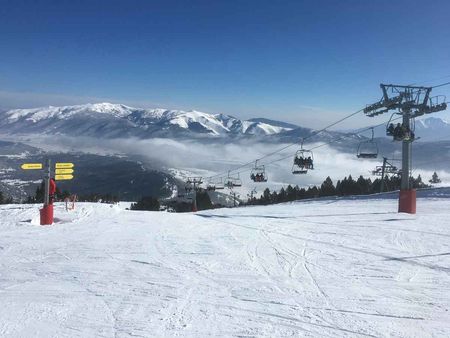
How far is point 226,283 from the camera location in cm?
801

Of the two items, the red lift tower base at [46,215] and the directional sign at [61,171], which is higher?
the directional sign at [61,171]

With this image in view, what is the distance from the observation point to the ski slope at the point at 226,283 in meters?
5.95

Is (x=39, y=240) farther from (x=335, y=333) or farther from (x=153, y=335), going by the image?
(x=335, y=333)

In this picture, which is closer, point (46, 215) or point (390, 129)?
point (46, 215)

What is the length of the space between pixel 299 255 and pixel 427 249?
374cm

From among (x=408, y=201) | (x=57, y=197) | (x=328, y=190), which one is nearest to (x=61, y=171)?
(x=408, y=201)

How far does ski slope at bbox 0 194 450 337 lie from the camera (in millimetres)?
5953

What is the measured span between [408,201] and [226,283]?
17.0m

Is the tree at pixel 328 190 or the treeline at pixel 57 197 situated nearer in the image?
the treeline at pixel 57 197

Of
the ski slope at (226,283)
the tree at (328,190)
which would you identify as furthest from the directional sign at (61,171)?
the tree at (328,190)

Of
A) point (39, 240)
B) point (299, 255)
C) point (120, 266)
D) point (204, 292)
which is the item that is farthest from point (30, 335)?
point (39, 240)

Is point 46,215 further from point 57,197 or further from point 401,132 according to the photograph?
point 57,197

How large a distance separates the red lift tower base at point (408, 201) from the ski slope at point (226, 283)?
7.28m

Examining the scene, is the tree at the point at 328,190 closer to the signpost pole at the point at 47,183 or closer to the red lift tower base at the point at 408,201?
the red lift tower base at the point at 408,201
